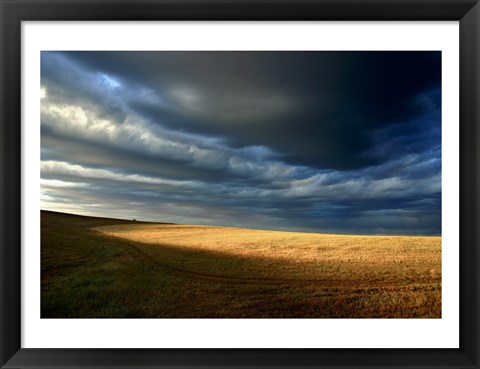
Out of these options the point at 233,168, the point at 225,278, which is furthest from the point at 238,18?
the point at 225,278

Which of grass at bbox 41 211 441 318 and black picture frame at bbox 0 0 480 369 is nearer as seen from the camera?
black picture frame at bbox 0 0 480 369

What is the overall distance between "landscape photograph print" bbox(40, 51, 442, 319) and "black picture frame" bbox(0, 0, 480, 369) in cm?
32

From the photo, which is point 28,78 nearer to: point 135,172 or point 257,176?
point 135,172

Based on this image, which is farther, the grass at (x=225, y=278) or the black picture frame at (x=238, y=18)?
the grass at (x=225, y=278)

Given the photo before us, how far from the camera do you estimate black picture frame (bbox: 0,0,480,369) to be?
2.00 meters

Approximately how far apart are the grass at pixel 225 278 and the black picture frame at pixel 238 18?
34 cm

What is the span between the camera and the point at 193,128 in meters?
2.98

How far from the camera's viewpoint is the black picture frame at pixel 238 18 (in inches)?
78.6

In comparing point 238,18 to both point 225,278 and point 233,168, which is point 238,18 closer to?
point 233,168

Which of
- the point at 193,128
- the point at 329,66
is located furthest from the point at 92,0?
the point at 329,66

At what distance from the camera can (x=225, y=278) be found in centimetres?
296

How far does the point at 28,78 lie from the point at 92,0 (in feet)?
2.93

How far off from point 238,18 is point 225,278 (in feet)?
8.91

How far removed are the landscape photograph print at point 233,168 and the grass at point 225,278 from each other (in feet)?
0.06
